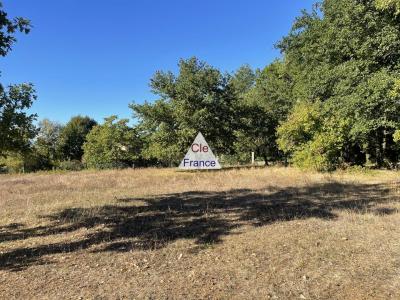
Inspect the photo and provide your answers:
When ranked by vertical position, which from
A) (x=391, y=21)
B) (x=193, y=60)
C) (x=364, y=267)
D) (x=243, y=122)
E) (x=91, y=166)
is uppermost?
(x=193, y=60)

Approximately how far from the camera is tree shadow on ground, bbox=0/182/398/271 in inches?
298

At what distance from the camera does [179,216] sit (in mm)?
10273

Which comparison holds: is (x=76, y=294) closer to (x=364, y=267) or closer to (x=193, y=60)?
(x=364, y=267)

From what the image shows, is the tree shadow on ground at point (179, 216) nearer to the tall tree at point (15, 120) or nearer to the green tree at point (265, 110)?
the tall tree at point (15, 120)

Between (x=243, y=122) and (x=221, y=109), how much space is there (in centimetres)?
429

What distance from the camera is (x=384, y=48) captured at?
16.3 metres

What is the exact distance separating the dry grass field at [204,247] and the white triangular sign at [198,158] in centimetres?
146

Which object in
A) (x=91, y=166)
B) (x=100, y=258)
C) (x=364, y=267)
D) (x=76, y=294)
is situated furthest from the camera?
(x=91, y=166)

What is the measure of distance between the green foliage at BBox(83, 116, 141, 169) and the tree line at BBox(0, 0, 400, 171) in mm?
122

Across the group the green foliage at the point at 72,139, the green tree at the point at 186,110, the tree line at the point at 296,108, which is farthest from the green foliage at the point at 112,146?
the green foliage at the point at 72,139

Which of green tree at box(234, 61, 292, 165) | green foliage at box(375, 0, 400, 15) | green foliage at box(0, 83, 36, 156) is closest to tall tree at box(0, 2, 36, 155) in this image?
green foliage at box(0, 83, 36, 156)

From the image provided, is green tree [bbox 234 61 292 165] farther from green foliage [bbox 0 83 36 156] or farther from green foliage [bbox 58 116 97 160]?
green foliage [bbox 58 116 97 160]

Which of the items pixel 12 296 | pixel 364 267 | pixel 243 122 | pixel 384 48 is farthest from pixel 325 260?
pixel 243 122

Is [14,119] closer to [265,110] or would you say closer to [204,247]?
[204,247]
